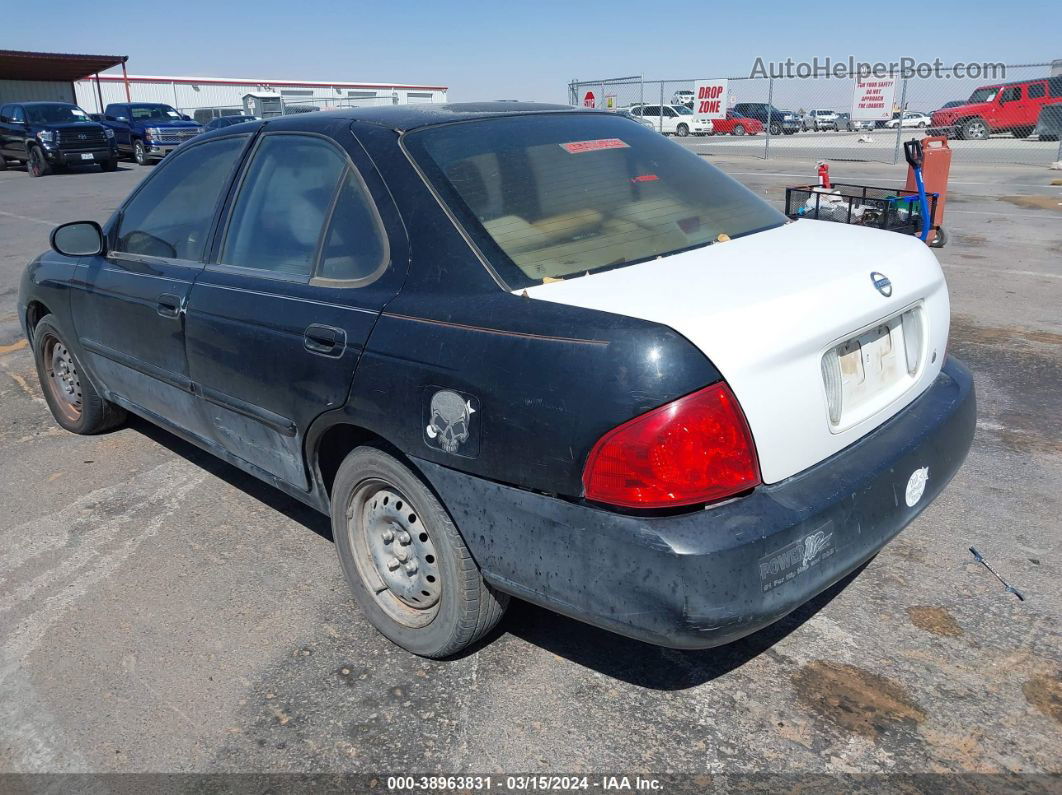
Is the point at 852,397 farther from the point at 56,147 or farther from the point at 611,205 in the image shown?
the point at 56,147

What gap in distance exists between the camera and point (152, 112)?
26.5 meters

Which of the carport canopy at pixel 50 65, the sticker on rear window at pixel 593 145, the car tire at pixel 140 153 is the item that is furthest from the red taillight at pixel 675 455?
the carport canopy at pixel 50 65

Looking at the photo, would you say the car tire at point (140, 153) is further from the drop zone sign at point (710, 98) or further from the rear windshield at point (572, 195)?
the rear windshield at point (572, 195)

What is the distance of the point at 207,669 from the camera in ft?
9.38

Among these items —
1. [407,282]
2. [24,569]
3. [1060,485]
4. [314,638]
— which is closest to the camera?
[407,282]

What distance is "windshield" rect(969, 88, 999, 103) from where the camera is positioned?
28205 mm

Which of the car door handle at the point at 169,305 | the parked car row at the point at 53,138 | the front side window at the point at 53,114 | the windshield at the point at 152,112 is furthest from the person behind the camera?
the windshield at the point at 152,112

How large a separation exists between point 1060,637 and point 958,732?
669 millimetres

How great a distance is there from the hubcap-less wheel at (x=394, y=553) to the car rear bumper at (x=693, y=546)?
0.31 meters

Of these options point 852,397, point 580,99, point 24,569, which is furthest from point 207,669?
point 580,99

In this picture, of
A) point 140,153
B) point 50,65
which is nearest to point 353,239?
point 140,153

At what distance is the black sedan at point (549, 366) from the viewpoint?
2129 mm

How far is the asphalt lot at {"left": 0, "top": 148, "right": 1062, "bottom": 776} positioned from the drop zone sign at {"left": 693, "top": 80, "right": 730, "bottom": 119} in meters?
25.3

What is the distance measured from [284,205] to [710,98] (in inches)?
1065
